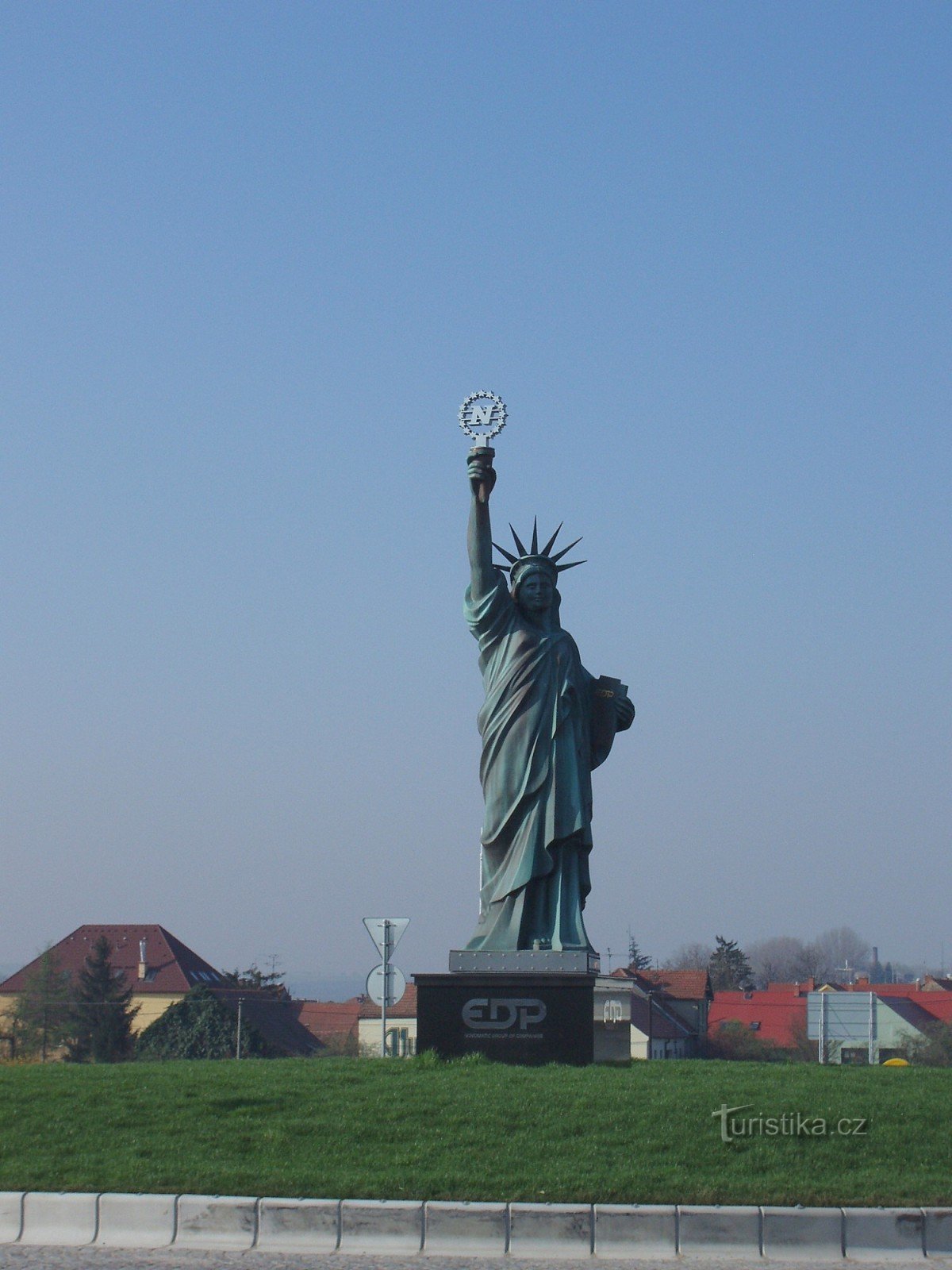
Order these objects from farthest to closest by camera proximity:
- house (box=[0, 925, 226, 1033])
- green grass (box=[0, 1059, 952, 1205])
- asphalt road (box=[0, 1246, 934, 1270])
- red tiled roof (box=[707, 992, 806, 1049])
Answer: red tiled roof (box=[707, 992, 806, 1049]) → house (box=[0, 925, 226, 1033]) → green grass (box=[0, 1059, 952, 1205]) → asphalt road (box=[0, 1246, 934, 1270])

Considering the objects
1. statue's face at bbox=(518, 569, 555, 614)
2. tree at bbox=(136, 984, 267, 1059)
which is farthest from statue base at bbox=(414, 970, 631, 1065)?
tree at bbox=(136, 984, 267, 1059)

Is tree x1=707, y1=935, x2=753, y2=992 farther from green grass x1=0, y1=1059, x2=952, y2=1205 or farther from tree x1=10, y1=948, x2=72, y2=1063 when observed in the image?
green grass x1=0, y1=1059, x2=952, y2=1205

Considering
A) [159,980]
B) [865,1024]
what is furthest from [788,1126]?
[159,980]

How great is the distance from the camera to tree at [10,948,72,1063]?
115ft

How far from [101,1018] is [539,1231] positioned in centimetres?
2890

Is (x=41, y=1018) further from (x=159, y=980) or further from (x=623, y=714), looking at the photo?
(x=623, y=714)

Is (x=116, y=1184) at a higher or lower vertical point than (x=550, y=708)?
lower

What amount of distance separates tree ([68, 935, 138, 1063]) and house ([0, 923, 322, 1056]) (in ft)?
2.42

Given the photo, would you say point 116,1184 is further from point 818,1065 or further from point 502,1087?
point 818,1065

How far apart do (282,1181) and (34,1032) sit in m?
28.4

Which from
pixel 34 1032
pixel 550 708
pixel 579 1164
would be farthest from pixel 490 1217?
pixel 34 1032

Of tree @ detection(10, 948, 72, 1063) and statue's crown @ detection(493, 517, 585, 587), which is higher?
statue's crown @ detection(493, 517, 585, 587)

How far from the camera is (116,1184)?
905 centimetres

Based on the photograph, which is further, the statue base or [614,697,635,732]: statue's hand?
[614,697,635,732]: statue's hand
